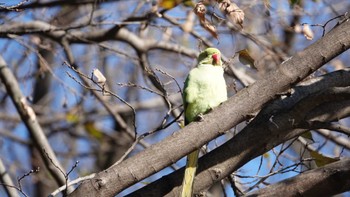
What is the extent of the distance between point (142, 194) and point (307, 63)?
106 cm

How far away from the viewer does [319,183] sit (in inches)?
122

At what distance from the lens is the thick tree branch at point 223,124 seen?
10.0 feet

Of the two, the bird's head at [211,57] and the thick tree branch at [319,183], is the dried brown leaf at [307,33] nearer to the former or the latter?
the bird's head at [211,57]

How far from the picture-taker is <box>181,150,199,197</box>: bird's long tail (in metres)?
3.19

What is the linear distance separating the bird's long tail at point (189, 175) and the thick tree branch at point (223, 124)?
0.36 ft

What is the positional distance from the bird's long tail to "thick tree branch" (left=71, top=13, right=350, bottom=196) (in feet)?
0.36

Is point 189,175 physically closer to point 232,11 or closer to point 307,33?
point 232,11

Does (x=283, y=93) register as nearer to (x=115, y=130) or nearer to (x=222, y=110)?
(x=222, y=110)

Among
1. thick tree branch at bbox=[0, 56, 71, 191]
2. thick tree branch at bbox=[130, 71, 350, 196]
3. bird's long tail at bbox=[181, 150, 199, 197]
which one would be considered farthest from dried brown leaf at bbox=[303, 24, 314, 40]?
thick tree branch at bbox=[0, 56, 71, 191]

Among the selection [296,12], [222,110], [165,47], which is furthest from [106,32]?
[222,110]

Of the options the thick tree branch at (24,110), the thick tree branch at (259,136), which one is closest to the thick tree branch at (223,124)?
→ the thick tree branch at (259,136)

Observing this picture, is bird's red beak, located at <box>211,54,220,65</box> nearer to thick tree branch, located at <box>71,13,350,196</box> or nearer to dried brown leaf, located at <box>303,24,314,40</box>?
dried brown leaf, located at <box>303,24,314,40</box>

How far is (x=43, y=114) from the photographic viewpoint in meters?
7.86

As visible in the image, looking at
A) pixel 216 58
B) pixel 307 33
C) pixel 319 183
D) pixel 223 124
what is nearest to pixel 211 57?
pixel 216 58
